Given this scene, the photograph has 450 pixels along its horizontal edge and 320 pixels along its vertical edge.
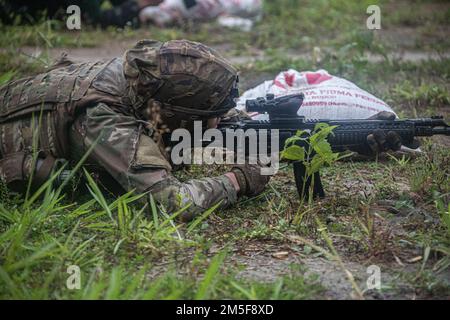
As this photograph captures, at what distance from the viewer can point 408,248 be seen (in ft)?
10.2

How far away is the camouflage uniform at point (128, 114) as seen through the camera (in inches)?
135

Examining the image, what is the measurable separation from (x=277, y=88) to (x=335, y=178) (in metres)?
0.88

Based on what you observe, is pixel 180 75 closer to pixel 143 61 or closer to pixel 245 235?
pixel 143 61

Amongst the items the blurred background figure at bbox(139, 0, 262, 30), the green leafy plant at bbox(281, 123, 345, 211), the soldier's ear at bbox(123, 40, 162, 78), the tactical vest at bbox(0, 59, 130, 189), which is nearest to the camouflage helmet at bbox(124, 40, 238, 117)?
the soldier's ear at bbox(123, 40, 162, 78)

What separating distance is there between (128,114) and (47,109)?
427mm

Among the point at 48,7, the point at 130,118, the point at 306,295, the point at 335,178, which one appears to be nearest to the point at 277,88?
the point at 335,178

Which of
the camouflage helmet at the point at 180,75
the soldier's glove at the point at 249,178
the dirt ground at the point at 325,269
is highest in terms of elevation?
the camouflage helmet at the point at 180,75

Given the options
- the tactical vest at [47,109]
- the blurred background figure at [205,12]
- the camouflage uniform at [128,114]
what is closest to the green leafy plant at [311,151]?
the camouflage uniform at [128,114]

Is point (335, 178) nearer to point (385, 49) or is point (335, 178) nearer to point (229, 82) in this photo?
point (229, 82)

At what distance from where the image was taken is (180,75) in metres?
3.49

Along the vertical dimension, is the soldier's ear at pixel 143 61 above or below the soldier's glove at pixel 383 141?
above

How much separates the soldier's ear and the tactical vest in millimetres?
111

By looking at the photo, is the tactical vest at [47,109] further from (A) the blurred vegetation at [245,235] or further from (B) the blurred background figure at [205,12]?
(B) the blurred background figure at [205,12]

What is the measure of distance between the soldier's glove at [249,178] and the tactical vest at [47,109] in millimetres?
742
